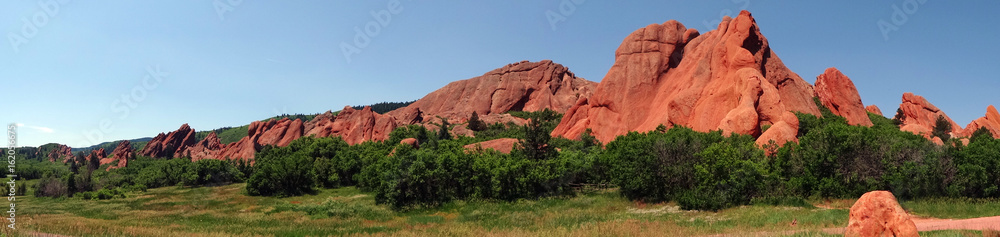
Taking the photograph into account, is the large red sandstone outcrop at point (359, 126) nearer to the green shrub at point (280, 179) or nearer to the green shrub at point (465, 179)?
the green shrub at point (280, 179)

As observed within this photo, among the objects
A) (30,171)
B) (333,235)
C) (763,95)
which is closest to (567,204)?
Answer: (333,235)

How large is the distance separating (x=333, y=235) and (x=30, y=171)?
419 feet

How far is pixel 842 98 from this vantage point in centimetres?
6838

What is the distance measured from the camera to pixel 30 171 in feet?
358

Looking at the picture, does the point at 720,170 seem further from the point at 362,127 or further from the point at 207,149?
the point at 207,149

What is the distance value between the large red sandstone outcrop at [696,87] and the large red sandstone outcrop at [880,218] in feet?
99.4

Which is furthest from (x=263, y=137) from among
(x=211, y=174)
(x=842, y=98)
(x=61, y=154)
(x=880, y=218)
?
(x=880, y=218)

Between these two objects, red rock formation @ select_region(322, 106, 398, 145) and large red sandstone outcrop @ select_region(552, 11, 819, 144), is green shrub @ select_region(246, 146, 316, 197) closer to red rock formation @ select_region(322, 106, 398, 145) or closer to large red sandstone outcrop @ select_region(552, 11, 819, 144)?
large red sandstone outcrop @ select_region(552, 11, 819, 144)

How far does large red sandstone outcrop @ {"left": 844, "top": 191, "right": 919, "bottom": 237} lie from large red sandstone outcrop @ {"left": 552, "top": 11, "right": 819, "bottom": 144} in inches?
1193

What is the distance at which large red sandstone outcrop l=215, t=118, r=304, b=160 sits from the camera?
124088 millimetres

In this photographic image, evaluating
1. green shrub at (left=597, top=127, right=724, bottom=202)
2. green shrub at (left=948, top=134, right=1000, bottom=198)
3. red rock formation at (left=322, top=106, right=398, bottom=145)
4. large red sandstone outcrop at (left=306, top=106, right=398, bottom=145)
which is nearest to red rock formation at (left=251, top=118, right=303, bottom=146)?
large red sandstone outcrop at (left=306, top=106, right=398, bottom=145)

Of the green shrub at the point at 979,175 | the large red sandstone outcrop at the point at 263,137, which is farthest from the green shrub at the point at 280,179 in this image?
the large red sandstone outcrop at the point at 263,137

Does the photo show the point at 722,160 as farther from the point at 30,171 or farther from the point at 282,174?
the point at 30,171

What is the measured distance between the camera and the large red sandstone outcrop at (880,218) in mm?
14234
